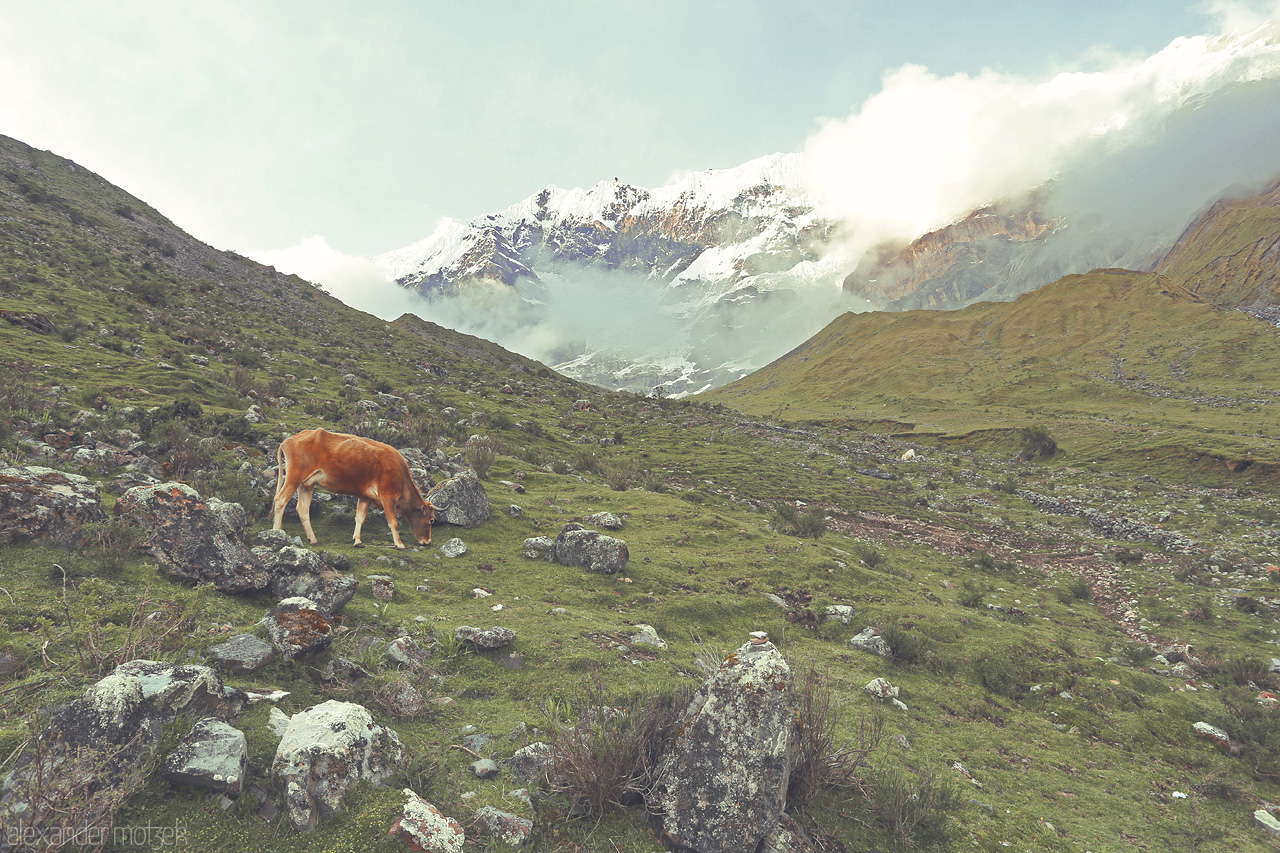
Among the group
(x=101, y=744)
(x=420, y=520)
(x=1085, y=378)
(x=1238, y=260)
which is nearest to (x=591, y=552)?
(x=420, y=520)

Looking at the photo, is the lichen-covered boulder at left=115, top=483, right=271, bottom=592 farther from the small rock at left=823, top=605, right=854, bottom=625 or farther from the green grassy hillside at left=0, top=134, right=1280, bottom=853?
the small rock at left=823, top=605, right=854, bottom=625

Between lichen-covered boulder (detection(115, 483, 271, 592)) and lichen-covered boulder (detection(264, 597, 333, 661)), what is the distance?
1600 mm

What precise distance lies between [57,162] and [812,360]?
161741mm

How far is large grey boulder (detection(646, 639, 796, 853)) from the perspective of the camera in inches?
161

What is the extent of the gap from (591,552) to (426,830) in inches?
324

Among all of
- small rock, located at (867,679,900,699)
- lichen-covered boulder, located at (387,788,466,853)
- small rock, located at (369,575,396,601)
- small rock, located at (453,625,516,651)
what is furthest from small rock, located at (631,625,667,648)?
lichen-covered boulder, located at (387,788,466,853)

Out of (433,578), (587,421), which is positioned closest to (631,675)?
(433,578)

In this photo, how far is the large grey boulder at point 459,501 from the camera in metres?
12.6

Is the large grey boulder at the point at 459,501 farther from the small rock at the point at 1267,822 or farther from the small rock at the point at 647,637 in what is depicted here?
the small rock at the point at 1267,822

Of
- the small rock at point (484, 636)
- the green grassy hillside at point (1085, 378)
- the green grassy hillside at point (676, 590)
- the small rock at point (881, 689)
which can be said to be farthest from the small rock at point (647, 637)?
the green grassy hillside at point (1085, 378)

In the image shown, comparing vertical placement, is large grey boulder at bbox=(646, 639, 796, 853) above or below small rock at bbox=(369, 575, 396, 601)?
above

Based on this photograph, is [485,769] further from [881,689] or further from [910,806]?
[881,689]

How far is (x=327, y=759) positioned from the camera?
12.0ft

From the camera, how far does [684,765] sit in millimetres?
4352
